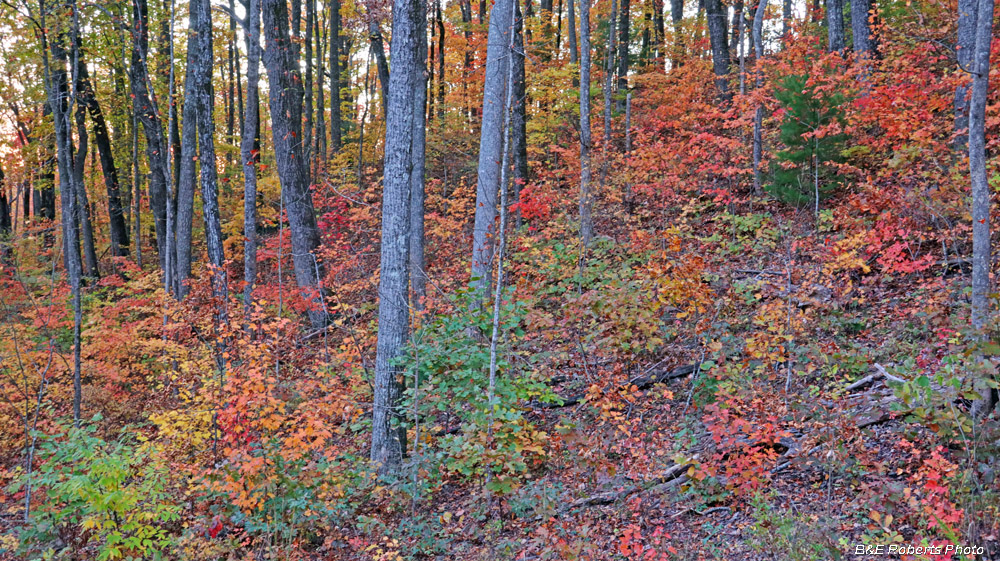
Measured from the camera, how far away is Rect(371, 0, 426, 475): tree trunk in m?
6.49

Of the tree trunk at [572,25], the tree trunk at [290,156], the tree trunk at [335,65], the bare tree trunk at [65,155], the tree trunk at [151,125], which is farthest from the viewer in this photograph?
the tree trunk at [335,65]

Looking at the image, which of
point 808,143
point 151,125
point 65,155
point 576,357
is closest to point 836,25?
point 808,143

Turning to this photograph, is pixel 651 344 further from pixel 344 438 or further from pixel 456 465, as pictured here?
pixel 344 438

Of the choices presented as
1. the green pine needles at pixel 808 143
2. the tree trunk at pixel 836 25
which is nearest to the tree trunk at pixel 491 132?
the green pine needles at pixel 808 143

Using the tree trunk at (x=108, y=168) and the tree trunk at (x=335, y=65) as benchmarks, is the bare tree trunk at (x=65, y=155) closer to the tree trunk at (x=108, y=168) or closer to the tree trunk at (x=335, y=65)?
the tree trunk at (x=108, y=168)

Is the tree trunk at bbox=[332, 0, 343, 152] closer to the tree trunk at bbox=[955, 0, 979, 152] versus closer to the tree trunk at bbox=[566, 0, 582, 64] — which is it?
the tree trunk at bbox=[566, 0, 582, 64]

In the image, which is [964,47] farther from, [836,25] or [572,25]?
[572,25]

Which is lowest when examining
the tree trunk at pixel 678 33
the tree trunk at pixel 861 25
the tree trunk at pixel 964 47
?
the tree trunk at pixel 964 47

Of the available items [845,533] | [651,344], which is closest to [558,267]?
[651,344]

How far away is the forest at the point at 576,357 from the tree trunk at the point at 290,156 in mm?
67

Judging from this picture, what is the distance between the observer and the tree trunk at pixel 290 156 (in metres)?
11.3

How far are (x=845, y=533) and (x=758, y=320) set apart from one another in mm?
2663

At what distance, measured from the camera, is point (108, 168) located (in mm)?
17406

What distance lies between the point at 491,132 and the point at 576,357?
3.89 m
